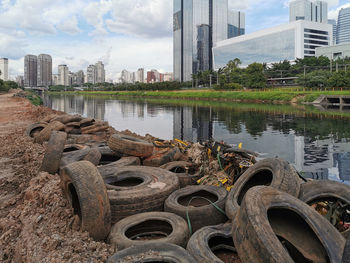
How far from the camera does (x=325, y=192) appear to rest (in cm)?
470

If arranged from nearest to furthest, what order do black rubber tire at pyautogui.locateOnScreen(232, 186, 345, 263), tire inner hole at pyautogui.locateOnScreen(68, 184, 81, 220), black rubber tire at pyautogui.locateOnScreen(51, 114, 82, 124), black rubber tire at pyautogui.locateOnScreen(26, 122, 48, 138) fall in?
1. black rubber tire at pyautogui.locateOnScreen(232, 186, 345, 263)
2. tire inner hole at pyautogui.locateOnScreen(68, 184, 81, 220)
3. black rubber tire at pyautogui.locateOnScreen(26, 122, 48, 138)
4. black rubber tire at pyautogui.locateOnScreen(51, 114, 82, 124)

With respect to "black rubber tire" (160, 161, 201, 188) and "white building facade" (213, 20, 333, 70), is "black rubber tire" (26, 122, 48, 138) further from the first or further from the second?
"white building facade" (213, 20, 333, 70)

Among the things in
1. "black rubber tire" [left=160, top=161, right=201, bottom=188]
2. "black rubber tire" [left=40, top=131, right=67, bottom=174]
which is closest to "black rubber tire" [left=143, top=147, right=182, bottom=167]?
"black rubber tire" [left=160, top=161, right=201, bottom=188]

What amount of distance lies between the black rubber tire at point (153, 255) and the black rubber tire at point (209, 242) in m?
0.29

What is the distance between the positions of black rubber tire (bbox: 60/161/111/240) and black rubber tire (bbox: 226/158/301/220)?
79.3 inches

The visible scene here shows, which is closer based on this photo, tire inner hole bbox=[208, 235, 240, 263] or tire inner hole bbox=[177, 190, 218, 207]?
tire inner hole bbox=[208, 235, 240, 263]

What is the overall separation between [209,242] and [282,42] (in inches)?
5141

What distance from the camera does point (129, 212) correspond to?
5027 mm

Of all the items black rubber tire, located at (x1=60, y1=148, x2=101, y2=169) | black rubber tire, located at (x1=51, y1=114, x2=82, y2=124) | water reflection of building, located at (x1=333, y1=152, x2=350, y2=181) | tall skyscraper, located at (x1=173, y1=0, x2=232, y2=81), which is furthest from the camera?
tall skyscraper, located at (x1=173, y1=0, x2=232, y2=81)

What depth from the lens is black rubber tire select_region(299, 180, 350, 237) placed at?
457 cm

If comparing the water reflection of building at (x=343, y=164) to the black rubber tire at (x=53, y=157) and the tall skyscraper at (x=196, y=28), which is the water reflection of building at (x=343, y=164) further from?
the tall skyscraper at (x=196, y=28)

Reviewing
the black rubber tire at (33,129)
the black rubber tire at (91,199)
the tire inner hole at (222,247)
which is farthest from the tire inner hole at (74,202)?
the black rubber tire at (33,129)

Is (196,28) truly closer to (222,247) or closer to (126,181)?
(126,181)

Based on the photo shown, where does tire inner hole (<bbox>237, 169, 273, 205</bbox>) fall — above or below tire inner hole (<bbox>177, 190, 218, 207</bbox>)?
above
